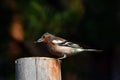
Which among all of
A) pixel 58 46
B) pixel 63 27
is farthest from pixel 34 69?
pixel 63 27

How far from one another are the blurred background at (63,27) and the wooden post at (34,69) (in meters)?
4.11

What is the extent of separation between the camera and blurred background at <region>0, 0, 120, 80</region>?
9117 millimetres

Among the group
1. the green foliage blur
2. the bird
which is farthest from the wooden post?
the green foliage blur

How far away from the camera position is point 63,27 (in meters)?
9.56

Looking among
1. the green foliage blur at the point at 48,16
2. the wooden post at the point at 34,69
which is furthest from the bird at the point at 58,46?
the wooden post at the point at 34,69

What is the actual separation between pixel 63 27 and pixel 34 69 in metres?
4.78

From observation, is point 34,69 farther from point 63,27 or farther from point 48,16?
point 63,27

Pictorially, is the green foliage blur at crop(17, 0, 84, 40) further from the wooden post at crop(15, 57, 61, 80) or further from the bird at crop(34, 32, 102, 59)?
the wooden post at crop(15, 57, 61, 80)

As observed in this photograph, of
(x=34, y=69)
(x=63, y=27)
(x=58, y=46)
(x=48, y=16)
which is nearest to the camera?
(x=34, y=69)

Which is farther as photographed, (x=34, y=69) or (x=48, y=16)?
(x=48, y=16)

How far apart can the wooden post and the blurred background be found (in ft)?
13.5

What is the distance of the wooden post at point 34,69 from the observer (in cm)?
480

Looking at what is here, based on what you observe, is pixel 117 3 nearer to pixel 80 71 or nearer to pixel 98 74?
pixel 80 71

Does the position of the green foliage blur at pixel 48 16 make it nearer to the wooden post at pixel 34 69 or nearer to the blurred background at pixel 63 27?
the blurred background at pixel 63 27
